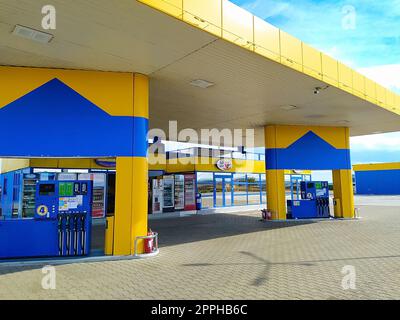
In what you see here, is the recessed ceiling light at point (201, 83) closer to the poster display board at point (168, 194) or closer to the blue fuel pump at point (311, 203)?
the blue fuel pump at point (311, 203)

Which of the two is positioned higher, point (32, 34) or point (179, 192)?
point (32, 34)

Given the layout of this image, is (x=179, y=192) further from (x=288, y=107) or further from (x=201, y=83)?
(x=201, y=83)

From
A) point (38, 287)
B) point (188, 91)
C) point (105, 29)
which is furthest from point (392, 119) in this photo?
point (38, 287)

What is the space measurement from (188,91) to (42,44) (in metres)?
4.46

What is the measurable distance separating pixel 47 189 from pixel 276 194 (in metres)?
10.00

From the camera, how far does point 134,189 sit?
7.73 m

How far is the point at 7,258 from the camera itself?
7.12m

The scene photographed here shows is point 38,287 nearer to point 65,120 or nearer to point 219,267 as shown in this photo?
point 219,267

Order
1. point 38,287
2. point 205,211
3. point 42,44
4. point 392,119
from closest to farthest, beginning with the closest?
point 38,287, point 42,44, point 392,119, point 205,211

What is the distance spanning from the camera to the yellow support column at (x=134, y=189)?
7578 mm

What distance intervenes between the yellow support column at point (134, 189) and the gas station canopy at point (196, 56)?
1.08 metres

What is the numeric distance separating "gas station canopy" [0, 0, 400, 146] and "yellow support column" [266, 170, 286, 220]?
3.44m

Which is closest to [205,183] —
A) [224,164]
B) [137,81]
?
[224,164]

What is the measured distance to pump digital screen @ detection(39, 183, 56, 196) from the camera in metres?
7.41
